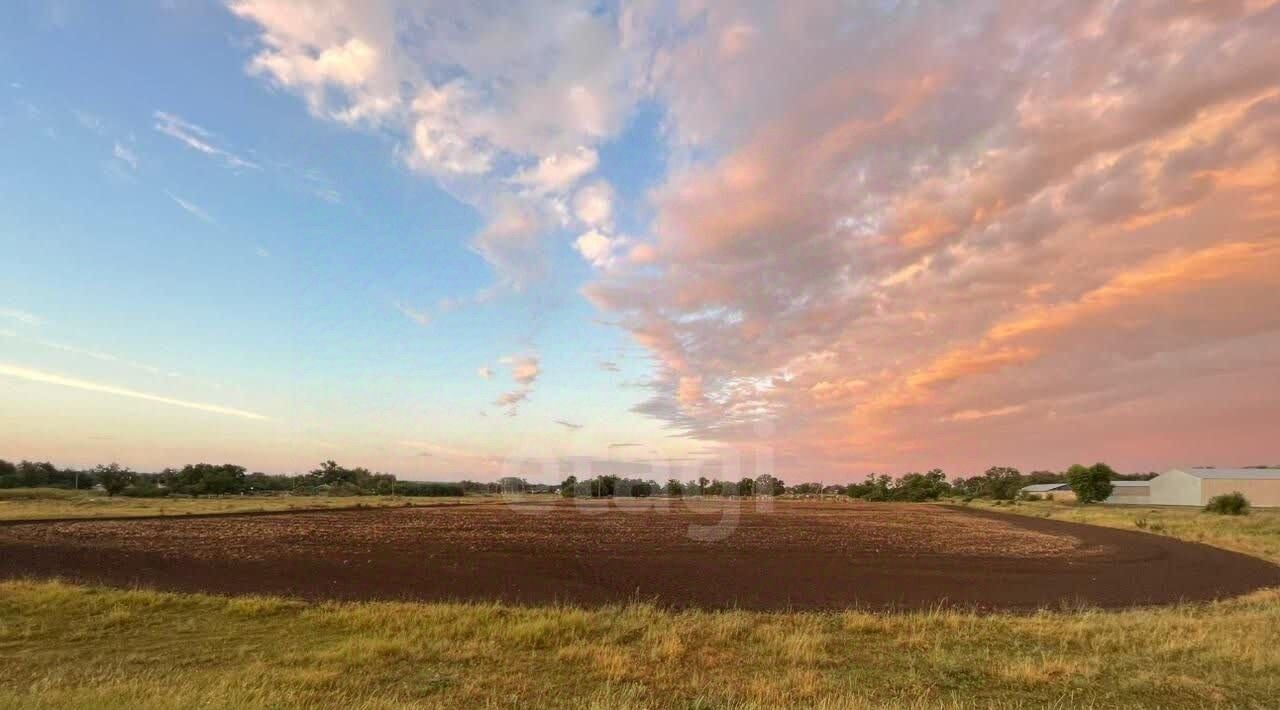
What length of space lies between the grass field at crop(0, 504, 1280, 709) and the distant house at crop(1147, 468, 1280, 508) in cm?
10442

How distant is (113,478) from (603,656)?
15518cm

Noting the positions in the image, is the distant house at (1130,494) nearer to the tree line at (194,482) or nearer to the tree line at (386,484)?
the tree line at (386,484)

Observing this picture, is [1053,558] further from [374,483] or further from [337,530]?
[374,483]

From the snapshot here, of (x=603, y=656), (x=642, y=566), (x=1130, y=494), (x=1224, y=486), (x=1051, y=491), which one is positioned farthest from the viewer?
(x=1051, y=491)

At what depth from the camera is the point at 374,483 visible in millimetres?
187375

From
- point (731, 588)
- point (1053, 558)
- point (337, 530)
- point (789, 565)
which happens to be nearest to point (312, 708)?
point (731, 588)

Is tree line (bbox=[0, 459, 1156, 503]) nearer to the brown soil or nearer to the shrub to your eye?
the shrub

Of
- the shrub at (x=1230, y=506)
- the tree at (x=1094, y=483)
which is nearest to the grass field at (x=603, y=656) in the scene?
the shrub at (x=1230, y=506)

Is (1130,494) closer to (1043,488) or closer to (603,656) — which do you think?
(1043,488)

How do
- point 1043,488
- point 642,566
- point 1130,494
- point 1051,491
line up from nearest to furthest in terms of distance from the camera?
point 642,566, point 1130,494, point 1051,491, point 1043,488

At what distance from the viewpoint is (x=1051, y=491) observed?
152m

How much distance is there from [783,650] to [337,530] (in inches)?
1742

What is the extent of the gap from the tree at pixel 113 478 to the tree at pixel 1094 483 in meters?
168

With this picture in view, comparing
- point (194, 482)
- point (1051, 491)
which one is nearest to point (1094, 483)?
point (1051, 491)
